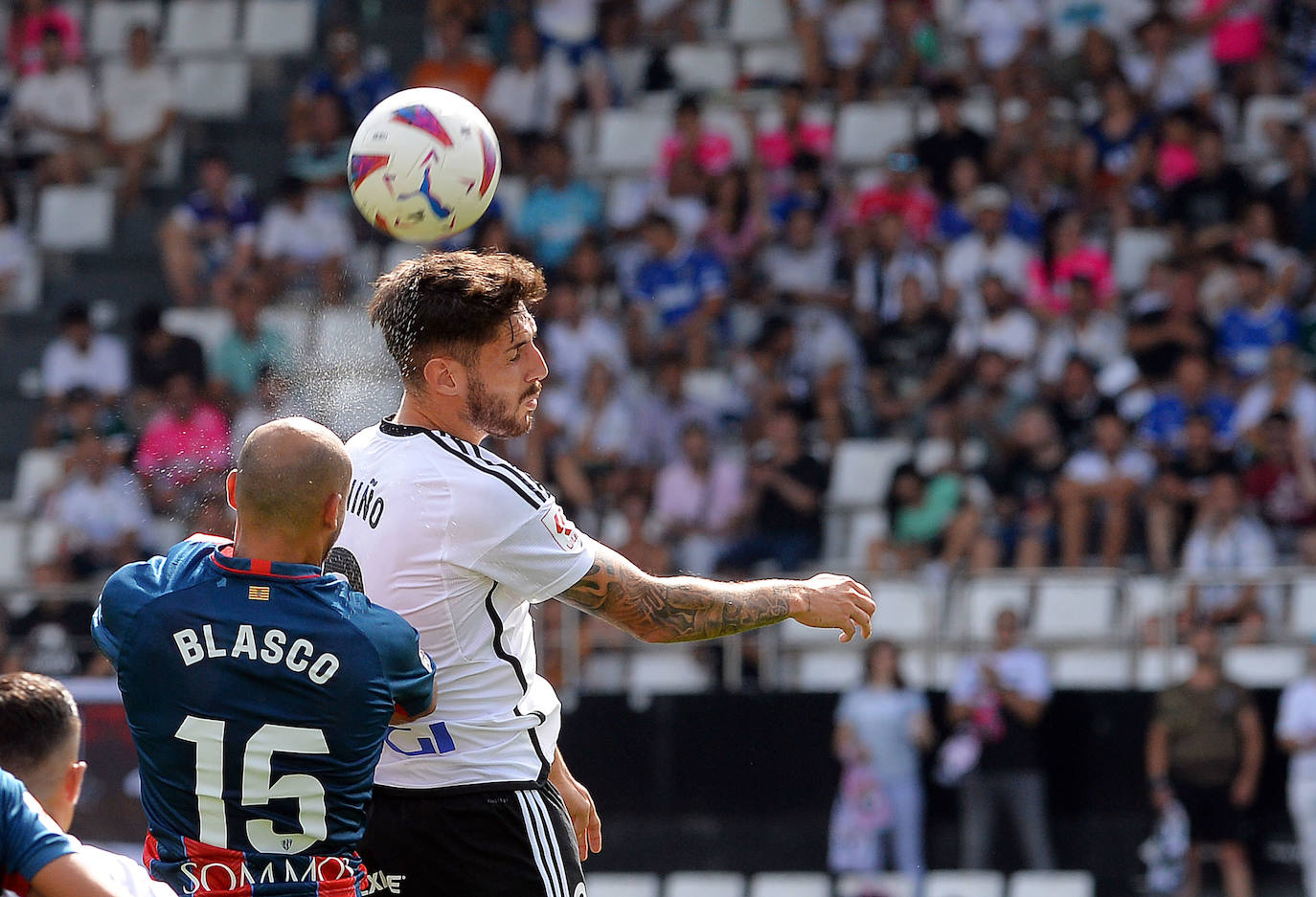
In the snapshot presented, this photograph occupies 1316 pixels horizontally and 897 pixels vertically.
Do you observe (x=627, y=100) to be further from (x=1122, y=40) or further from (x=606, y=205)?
(x=1122, y=40)

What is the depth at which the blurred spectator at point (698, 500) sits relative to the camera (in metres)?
12.3

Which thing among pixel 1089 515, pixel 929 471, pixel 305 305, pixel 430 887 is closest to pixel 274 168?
pixel 305 305

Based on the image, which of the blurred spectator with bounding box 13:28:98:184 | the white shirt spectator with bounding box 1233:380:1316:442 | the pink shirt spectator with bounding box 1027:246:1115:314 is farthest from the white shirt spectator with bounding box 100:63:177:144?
the white shirt spectator with bounding box 1233:380:1316:442

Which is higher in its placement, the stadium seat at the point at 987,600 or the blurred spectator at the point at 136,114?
the blurred spectator at the point at 136,114

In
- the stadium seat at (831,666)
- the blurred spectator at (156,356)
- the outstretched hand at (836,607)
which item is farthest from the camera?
the blurred spectator at (156,356)

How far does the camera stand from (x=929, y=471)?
12.3 m

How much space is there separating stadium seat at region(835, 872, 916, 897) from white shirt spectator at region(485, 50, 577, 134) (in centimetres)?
710

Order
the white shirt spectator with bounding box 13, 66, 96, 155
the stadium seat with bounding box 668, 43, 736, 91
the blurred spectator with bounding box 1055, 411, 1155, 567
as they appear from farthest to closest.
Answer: the white shirt spectator with bounding box 13, 66, 96, 155 → the stadium seat with bounding box 668, 43, 736, 91 → the blurred spectator with bounding box 1055, 411, 1155, 567

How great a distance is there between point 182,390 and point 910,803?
5857 millimetres

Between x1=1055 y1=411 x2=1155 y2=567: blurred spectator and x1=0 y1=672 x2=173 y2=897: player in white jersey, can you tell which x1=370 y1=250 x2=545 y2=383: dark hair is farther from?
x1=1055 y1=411 x2=1155 y2=567: blurred spectator

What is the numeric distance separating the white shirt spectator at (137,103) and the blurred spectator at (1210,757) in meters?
10.0

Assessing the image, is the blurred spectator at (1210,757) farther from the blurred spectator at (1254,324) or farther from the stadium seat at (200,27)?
the stadium seat at (200,27)

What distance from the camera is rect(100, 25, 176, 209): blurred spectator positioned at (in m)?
16.0

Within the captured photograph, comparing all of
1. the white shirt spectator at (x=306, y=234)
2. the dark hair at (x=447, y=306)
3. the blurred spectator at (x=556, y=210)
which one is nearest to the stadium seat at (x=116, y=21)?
the white shirt spectator at (x=306, y=234)
